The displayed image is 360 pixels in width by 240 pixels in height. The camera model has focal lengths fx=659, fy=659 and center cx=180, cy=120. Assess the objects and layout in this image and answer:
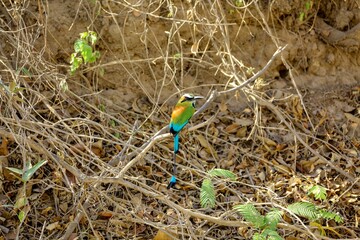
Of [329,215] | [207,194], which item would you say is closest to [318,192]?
[329,215]

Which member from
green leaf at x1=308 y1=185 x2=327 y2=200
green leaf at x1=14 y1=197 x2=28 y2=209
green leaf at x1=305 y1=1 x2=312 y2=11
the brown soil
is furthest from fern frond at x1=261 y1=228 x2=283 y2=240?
green leaf at x1=305 y1=1 x2=312 y2=11

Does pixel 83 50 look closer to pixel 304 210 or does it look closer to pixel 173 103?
pixel 173 103

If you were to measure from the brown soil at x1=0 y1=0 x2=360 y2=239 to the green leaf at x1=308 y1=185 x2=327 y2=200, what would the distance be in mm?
137

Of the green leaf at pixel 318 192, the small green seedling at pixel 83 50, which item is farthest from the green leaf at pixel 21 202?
the green leaf at pixel 318 192

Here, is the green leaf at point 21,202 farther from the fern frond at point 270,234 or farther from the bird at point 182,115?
the fern frond at point 270,234

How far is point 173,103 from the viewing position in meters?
5.13

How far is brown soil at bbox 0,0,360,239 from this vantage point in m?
4.29

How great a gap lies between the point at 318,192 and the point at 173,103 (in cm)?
136

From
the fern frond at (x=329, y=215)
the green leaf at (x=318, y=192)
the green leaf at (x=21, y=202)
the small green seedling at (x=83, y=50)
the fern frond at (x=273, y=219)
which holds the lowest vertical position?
the green leaf at (x=318, y=192)

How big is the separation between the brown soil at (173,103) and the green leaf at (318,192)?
0.14 metres

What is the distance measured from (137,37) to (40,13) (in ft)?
2.61

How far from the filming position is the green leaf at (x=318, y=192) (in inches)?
172

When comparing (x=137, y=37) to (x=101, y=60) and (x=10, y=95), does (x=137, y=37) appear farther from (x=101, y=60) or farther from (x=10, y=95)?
(x=10, y=95)

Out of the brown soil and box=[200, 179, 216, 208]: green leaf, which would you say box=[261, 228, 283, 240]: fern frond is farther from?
the brown soil
